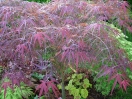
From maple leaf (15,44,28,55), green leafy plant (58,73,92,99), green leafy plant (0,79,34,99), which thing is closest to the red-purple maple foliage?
maple leaf (15,44,28,55)

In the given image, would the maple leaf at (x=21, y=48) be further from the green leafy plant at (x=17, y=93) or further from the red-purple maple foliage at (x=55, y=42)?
the green leafy plant at (x=17, y=93)

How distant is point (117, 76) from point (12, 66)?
0.84 m

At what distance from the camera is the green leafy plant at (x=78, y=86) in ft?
10.9

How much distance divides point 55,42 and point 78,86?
72.0 inches

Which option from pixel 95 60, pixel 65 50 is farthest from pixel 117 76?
pixel 65 50

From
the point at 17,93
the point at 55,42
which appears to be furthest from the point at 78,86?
the point at 55,42

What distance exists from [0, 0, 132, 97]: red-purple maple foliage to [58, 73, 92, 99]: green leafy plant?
1280 millimetres

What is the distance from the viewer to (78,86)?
11.9 ft

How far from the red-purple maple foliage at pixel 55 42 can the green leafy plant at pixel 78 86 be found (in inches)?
50.4

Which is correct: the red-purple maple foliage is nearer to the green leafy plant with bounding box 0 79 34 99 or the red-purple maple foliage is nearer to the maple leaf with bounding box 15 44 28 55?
the maple leaf with bounding box 15 44 28 55

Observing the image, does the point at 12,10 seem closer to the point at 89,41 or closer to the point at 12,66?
the point at 12,66

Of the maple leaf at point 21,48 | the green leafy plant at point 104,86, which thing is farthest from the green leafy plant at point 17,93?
the maple leaf at point 21,48

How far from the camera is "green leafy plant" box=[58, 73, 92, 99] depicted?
3.32 meters

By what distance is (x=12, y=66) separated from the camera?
1.90 meters
